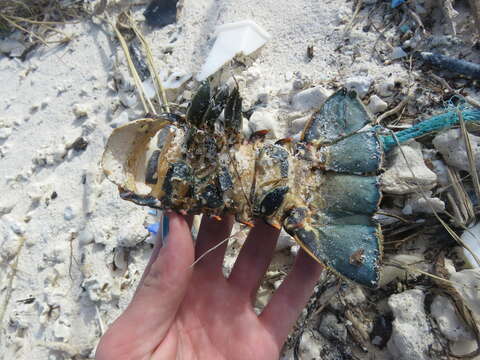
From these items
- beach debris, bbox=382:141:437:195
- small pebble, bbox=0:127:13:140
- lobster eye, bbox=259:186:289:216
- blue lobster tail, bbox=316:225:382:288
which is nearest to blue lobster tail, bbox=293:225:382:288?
blue lobster tail, bbox=316:225:382:288

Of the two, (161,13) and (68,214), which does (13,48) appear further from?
(68,214)

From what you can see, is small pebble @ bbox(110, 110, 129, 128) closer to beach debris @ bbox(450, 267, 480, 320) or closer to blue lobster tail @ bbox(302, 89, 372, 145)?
blue lobster tail @ bbox(302, 89, 372, 145)

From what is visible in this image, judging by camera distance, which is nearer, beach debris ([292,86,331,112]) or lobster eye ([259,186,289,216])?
lobster eye ([259,186,289,216])

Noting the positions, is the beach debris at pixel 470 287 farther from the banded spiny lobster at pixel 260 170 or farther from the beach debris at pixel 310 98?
the beach debris at pixel 310 98

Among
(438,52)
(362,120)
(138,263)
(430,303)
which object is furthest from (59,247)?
(438,52)

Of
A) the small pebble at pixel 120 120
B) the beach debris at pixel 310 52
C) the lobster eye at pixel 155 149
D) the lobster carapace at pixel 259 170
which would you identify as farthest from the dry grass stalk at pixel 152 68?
the beach debris at pixel 310 52

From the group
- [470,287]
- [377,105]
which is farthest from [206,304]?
[377,105]
